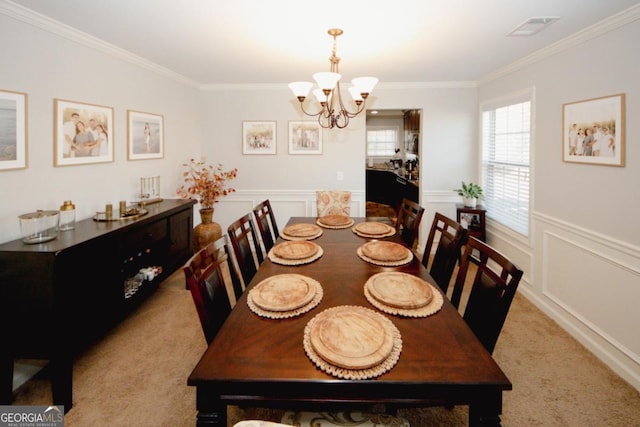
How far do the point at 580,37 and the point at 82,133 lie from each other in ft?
13.6

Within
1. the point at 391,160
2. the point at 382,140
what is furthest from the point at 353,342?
the point at 382,140

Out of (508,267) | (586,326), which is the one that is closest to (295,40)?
(508,267)

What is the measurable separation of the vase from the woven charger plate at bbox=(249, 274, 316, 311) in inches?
109

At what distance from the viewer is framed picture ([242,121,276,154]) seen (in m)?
5.11

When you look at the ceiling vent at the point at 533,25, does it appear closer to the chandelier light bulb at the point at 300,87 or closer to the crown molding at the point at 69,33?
the chandelier light bulb at the point at 300,87

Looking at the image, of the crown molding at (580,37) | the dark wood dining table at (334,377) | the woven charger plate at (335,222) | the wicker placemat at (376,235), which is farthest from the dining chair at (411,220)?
the crown molding at (580,37)

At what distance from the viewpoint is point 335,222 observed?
3557 mm

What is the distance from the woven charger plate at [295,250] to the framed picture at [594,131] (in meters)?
2.25

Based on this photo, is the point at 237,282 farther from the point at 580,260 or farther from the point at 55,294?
the point at 580,260

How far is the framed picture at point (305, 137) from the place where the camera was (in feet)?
16.7

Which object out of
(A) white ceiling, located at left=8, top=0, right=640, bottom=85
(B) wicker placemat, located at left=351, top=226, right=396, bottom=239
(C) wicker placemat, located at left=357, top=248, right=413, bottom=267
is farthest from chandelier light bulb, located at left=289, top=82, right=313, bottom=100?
(C) wicker placemat, located at left=357, top=248, right=413, bottom=267

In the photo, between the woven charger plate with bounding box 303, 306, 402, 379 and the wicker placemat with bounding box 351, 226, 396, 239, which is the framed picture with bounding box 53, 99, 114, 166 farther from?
Result: the woven charger plate with bounding box 303, 306, 402, 379

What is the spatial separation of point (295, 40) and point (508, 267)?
2.50m

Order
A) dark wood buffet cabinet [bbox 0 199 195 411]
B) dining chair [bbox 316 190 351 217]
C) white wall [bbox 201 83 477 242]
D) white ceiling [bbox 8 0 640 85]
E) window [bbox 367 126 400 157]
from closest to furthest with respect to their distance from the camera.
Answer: dark wood buffet cabinet [bbox 0 199 195 411]
white ceiling [bbox 8 0 640 85]
dining chair [bbox 316 190 351 217]
white wall [bbox 201 83 477 242]
window [bbox 367 126 400 157]
